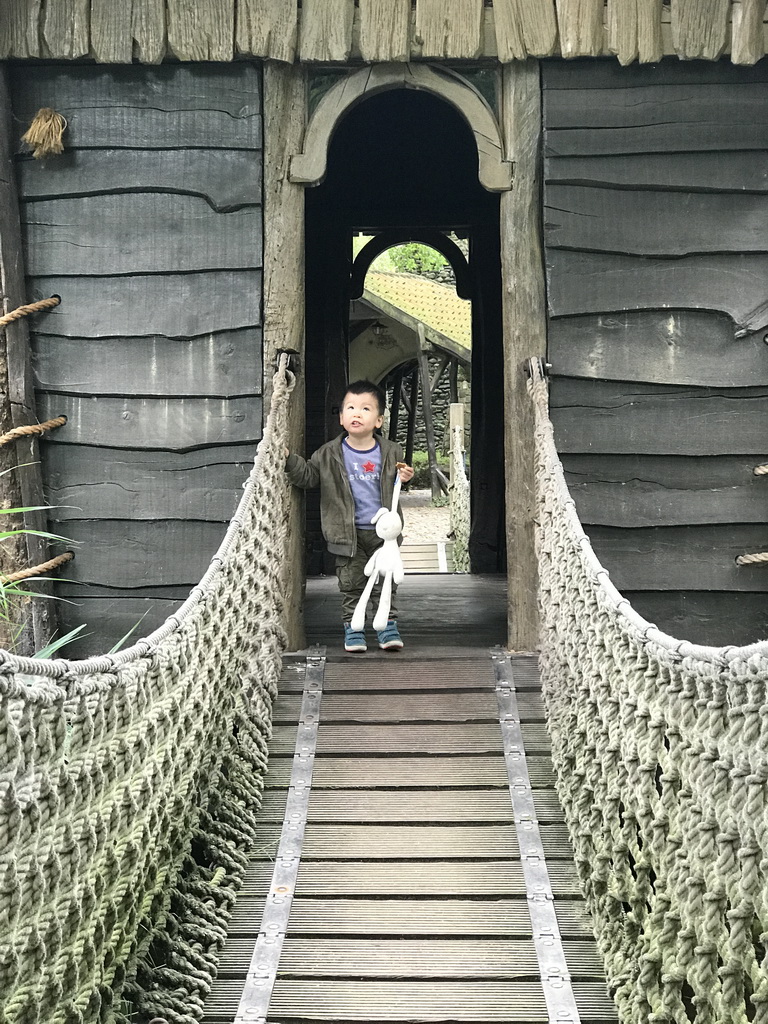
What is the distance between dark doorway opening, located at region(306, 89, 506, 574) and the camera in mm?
5738

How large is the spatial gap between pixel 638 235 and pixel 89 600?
6.75 ft

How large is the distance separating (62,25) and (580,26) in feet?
Result: 5.06

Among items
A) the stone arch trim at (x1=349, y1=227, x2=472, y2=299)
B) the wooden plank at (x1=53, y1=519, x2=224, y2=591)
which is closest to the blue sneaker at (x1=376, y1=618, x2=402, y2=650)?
the wooden plank at (x1=53, y1=519, x2=224, y2=591)

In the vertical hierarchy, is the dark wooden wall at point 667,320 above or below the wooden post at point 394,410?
below

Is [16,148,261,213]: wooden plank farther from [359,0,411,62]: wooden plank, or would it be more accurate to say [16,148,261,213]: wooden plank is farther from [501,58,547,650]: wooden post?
[501,58,547,650]: wooden post

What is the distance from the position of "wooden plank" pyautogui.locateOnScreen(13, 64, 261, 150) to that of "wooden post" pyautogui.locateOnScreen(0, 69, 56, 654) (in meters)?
0.13

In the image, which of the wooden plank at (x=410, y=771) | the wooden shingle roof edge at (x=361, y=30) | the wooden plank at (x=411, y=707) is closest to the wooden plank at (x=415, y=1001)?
the wooden plank at (x=410, y=771)

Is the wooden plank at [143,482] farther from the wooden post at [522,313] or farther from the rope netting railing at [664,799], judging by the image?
the rope netting railing at [664,799]

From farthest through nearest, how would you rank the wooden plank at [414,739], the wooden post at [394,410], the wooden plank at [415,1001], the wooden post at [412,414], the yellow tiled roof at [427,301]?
the wooden post at [412,414]
the wooden post at [394,410]
the yellow tiled roof at [427,301]
the wooden plank at [414,739]
the wooden plank at [415,1001]

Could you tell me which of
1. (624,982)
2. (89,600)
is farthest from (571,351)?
(624,982)

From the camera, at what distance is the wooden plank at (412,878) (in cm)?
229

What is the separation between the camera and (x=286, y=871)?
2.36m

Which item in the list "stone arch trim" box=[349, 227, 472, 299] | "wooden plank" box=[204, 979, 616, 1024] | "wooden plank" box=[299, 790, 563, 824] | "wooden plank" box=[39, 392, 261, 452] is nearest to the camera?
"wooden plank" box=[204, 979, 616, 1024]

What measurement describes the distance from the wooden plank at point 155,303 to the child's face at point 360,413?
394 mm
